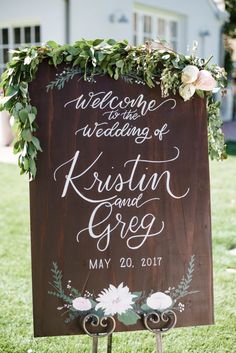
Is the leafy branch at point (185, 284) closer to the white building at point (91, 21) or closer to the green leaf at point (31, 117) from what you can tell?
the green leaf at point (31, 117)

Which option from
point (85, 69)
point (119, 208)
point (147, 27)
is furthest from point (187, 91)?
point (147, 27)

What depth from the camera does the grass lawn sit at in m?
2.45

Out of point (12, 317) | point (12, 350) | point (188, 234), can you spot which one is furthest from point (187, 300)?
point (12, 317)

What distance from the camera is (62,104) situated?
1850 mm

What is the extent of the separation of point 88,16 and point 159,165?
24.5 ft

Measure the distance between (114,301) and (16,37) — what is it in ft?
27.6

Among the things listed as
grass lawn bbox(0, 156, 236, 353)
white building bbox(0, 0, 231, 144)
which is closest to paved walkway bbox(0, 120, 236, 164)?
white building bbox(0, 0, 231, 144)

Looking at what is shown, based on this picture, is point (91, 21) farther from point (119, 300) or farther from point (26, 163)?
point (119, 300)

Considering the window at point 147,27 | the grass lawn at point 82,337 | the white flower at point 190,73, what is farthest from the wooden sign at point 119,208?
the window at point 147,27

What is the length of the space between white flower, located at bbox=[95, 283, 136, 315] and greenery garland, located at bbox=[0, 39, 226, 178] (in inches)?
20.4

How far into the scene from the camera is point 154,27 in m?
10.6

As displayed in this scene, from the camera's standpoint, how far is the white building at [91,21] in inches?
341

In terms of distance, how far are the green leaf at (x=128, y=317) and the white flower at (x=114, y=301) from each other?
0.05ft

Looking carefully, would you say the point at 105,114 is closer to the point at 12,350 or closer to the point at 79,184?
the point at 79,184
